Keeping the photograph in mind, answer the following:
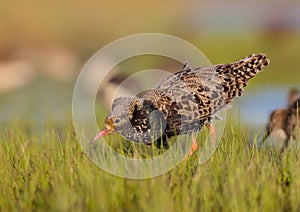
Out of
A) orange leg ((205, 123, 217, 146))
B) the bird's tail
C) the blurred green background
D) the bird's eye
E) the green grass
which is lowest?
the green grass

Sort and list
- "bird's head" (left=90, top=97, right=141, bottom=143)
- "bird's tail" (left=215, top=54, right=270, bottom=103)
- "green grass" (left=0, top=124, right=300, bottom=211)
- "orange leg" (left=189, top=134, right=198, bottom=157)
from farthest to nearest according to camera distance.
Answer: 1. "bird's tail" (left=215, top=54, right=270, bottom=103)
2. "bird's head" (left=90, top=97, right=141, bottom=143)
3. "orange leg" (left=189, top=134, right=198, bottom=157)
4. "green grass" (left=0, top=124, right=300, bottom=211)

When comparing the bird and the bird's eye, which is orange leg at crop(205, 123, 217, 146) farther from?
the bird's eye

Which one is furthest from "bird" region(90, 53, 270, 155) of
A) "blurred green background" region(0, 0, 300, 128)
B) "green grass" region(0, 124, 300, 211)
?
"blurred green background" region(0, 0, 300, 128)

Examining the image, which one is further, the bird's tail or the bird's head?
the bird's tail

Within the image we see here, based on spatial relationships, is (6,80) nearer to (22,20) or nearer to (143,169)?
(22,20)

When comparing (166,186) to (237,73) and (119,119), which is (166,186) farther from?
(237,73)

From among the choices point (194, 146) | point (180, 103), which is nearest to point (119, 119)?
point (180, 103)

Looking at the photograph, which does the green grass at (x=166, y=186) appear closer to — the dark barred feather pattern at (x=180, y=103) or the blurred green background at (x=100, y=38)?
the dark barred feather pattern at (x=180, y=103)

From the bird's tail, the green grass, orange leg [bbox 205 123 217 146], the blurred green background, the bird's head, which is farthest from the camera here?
the blurred green background
